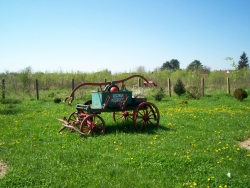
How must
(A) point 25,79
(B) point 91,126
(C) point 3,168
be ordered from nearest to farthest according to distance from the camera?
(C) point 3,168
(B) point 91,126
(A) point 25,79

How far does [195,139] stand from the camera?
22.0ft

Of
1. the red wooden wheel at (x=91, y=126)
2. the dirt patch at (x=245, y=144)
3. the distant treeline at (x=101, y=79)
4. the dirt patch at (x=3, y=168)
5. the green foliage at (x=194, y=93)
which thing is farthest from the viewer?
the distant treeline at (x=101, y=79)

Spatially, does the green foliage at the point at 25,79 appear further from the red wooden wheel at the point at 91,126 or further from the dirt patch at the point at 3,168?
the dirt patch at the point at 3,168

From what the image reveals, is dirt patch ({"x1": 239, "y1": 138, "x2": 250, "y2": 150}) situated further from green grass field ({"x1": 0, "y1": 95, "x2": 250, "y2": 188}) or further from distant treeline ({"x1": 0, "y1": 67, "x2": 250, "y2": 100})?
distant treeline ({"x1": 0, "y1": 67, "x2": 250, "y2": 100})

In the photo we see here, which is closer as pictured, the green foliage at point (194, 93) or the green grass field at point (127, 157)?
the green grass field at point (127, 157)

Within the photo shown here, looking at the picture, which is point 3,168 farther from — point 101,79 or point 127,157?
point 101,79

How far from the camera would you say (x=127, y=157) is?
5242 millimetres

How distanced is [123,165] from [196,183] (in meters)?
1.46

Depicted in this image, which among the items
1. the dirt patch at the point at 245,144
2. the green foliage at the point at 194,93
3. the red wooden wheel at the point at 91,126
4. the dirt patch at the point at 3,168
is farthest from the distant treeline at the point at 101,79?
the dirt patch at the point at 3,168

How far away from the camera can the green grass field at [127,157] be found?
4.18 meters

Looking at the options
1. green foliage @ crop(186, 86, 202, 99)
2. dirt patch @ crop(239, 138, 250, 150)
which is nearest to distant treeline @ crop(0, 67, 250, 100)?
green foliage @ crop(186, 86, 202, 99)

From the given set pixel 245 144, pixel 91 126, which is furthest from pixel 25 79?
pixel 245 144

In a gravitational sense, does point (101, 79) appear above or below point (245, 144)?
above

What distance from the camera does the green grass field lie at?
165 inches
